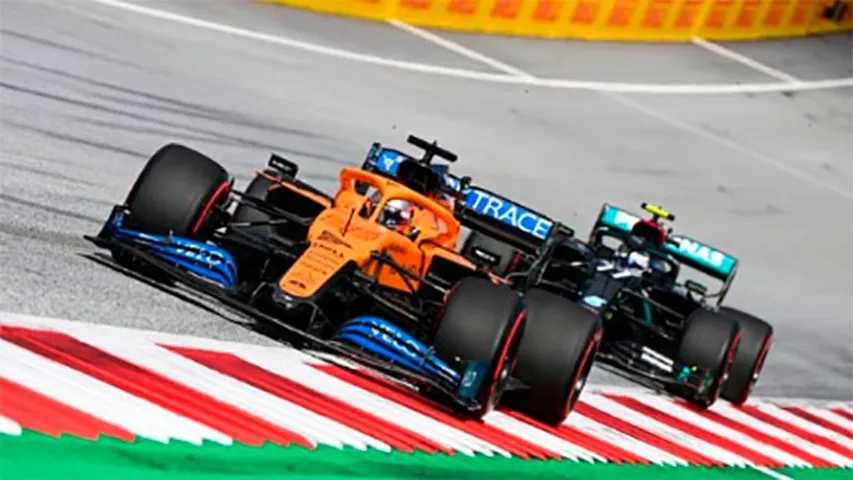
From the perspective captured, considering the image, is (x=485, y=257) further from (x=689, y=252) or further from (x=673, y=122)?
(x=673, y=122)

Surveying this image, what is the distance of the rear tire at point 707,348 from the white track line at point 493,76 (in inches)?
358

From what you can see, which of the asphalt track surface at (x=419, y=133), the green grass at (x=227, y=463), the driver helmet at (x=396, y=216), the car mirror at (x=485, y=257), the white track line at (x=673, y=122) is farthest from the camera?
the white track line at (x=673, y=122)

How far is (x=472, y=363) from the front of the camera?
9227mm

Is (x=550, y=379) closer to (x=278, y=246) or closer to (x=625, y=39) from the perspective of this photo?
(x=278, y=246)

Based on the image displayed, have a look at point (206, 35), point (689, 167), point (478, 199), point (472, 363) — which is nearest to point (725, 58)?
point (689, 167)

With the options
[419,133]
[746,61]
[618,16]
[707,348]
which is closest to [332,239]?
[707,348]

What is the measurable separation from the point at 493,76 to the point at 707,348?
36.1ft

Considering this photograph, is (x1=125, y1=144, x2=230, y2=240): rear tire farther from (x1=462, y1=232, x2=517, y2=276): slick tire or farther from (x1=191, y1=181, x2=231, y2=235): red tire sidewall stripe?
(x1=462, y1=232, x2=517, y2=276): slick tire

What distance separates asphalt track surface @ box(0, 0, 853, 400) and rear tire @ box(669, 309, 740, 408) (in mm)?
655

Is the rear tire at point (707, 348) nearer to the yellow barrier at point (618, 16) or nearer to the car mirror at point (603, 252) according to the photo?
the car mirror at point (603, 252)

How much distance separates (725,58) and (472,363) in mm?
19999

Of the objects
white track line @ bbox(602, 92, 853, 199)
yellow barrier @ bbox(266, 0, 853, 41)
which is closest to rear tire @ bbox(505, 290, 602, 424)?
yellow barrier @ bbox(266, 0, 853, 41)

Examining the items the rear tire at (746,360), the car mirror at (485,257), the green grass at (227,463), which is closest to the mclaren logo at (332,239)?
the green grass at (227,463)

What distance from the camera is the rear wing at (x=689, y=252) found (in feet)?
44.5
